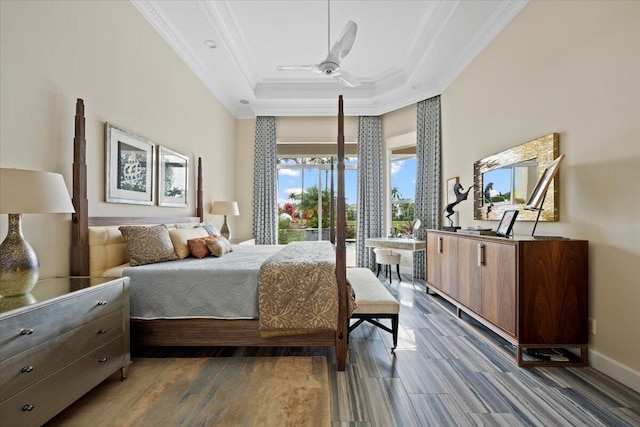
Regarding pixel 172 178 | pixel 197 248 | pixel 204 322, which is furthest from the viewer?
pixel 172 178

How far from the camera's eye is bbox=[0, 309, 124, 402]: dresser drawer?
1.27 meters

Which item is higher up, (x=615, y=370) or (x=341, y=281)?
(x=341, y=281)

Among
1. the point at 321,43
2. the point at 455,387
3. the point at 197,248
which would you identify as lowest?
the point at 455,387

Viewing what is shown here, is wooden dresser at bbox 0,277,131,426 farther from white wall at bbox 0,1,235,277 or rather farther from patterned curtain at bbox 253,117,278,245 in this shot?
patterned curtain at bbox 253,117,278,245

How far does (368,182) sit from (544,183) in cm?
354

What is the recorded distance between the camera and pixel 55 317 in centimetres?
149

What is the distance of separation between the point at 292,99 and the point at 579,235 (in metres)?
4.50

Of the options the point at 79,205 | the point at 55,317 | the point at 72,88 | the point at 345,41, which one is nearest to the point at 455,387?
the point at 55,317

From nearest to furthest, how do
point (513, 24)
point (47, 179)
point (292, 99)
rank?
point (47, 179), point (513, 24), point (292, 99)

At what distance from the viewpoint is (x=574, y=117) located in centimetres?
229

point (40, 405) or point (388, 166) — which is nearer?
point (40, 405)

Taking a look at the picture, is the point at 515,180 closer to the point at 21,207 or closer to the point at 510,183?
the point at 510,183

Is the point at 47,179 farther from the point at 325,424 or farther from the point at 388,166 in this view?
the point at 388,166

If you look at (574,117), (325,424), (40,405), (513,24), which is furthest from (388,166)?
(40,405)
